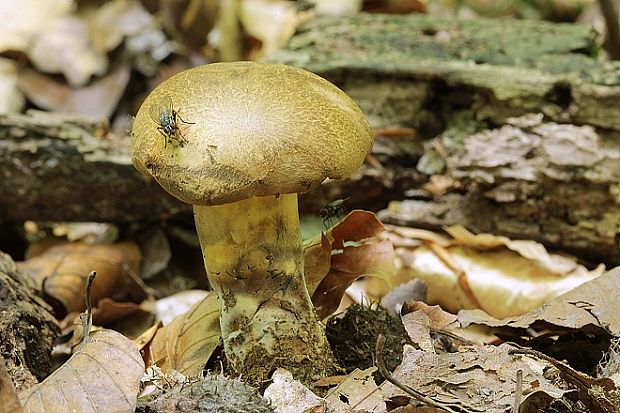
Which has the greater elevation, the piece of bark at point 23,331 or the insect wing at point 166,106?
the insect wing at point 166,106

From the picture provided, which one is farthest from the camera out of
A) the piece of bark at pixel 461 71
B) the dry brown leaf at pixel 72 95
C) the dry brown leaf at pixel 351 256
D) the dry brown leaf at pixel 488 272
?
the dry brown leaf at pixel 72 95

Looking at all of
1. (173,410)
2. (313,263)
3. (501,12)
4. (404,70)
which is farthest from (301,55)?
(501,12)

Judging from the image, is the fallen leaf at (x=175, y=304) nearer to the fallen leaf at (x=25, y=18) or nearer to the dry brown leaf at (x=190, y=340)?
the dry brown leaf at (x=190, y=340)

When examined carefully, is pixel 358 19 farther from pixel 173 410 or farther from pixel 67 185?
pixel 173 410

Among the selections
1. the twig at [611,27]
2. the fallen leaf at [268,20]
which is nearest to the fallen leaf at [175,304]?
the fallen leaf at [268,20]

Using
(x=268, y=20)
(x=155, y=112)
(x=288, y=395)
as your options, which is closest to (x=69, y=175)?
(x=155, y=112)

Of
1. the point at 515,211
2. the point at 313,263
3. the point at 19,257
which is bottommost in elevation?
the point at 19,257
